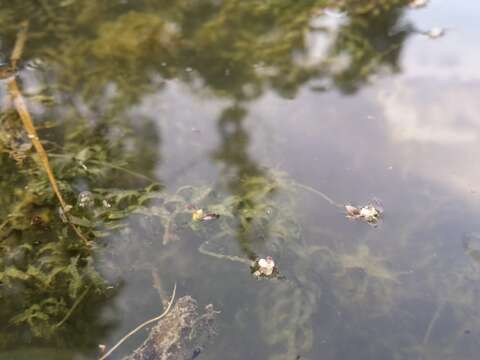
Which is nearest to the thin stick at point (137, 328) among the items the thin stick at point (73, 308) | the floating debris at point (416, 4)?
the thin stick at point (73, 308)

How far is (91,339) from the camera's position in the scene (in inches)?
79.2

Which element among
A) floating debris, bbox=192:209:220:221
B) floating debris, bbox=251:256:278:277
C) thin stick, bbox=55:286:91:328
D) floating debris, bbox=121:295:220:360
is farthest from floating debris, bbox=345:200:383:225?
thin stick, bbox=55:286:91:328

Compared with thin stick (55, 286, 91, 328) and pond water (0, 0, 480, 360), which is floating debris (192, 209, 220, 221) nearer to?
pond water (0, 0, 480, 360)

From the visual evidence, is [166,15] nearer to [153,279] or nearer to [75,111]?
[75,111]

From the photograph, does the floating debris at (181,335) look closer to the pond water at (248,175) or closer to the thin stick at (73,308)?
the pond water at (248,175)

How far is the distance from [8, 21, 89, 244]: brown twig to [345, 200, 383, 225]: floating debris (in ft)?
4.38

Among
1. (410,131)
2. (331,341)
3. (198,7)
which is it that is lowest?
(331,341)

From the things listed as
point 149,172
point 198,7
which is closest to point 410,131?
point 149,172

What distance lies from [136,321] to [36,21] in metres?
2.77

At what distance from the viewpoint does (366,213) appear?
2.38 meters

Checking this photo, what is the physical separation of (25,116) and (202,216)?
1.42 meters

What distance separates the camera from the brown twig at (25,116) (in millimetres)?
2466

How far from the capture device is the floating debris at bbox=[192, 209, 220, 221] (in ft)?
7.86

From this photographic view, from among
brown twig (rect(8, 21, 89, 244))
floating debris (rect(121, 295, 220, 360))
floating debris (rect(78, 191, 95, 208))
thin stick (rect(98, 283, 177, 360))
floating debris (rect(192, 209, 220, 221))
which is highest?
brown twig (rect(8, 21, 89, 244))
